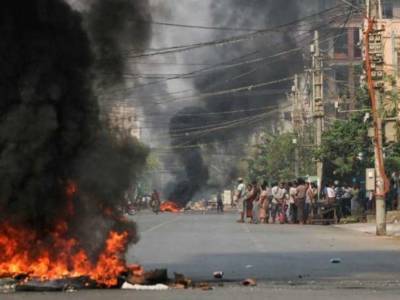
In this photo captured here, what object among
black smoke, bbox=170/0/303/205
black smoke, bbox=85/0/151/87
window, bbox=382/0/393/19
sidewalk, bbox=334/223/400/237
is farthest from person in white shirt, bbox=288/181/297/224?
window, bbox=382/0/393/19

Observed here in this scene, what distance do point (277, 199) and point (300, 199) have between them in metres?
2.50

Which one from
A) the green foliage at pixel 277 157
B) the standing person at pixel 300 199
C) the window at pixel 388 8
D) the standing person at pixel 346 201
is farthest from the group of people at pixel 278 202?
the window at pixel 388 8

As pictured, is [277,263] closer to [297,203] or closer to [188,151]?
[297,203]

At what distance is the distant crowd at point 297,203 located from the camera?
1481 inches

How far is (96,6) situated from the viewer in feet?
46.5

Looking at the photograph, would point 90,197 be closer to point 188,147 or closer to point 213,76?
point 213,76

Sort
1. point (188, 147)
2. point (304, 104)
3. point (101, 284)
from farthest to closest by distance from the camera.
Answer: point (188, 147)
point (304, 104)
point (101, 284)

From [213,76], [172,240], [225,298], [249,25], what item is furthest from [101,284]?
[213,76]

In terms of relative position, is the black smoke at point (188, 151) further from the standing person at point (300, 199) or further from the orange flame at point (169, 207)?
the standing person at point (300, 199)

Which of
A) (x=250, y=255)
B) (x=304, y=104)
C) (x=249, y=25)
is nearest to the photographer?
(x=250, y=255)

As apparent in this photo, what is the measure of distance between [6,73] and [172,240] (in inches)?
483

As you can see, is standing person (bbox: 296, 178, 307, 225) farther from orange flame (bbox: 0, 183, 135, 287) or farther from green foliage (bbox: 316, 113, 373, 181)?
orange flame (bbox: 0, 183, 135, 287)

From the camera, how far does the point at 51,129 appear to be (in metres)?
12.7

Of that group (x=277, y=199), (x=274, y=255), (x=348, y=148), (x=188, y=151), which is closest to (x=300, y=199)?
(x=277, y=199)
